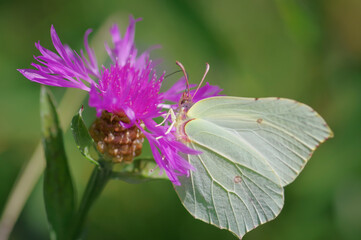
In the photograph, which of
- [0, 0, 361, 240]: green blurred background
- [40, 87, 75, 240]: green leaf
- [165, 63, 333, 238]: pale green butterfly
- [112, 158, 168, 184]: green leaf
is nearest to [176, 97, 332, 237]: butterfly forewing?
[165, 63, 333, 238]: pale green butterfly

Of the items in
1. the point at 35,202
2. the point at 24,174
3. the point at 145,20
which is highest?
the point at 145,20

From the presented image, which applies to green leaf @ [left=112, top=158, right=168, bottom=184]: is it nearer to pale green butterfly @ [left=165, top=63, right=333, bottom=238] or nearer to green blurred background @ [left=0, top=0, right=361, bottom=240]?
pale green butterfly @ [left=165, top=63, right=333, bottom=238]

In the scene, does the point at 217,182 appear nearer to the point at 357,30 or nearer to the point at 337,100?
the point at 337,100

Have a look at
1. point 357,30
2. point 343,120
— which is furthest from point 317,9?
point 343,120

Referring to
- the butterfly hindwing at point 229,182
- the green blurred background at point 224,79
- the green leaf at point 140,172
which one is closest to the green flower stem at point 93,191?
the green leaf at point 140,172

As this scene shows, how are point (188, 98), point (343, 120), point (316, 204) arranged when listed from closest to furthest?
point (188, 98) → point (316, 204) → point (343, 120)
